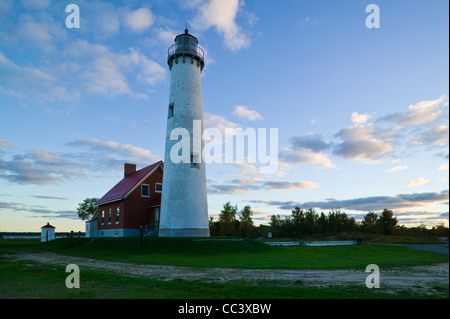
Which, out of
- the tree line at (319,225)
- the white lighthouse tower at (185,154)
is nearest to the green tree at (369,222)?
the tree line at (319,225)

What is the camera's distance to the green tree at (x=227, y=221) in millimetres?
50875

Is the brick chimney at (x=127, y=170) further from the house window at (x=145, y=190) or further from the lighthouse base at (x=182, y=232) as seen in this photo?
the lighthouse base at (x=182, y=232)

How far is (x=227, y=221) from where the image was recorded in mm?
52781

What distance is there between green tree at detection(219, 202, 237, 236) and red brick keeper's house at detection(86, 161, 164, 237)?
1840 centimetres

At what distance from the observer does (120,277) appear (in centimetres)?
1094

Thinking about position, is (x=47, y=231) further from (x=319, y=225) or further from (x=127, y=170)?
(x=319, y=225)

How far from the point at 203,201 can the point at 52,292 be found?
61.7ft

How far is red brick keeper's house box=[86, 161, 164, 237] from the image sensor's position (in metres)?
33.2

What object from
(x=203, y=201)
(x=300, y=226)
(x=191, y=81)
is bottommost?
(x=300, y=226)

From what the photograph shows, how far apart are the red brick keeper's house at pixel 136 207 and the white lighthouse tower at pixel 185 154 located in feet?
21.7

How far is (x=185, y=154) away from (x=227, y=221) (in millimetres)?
28652

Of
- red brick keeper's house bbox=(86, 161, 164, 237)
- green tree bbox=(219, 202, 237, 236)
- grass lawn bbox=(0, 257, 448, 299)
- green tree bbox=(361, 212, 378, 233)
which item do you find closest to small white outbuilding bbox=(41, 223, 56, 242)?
red brick keeper's house bbox=(86, 161, 164, 237)
